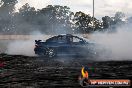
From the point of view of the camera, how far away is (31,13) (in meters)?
112

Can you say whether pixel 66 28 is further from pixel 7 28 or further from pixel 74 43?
pixel 74 43

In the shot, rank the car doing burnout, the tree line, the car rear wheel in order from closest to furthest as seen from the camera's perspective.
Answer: the car doing burnout → the car rear wheel → the tree line

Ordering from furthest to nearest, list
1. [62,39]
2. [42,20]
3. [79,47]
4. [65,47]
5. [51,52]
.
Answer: [42,20] < [62,39] < [51,52] < [65,47] < [79,47]

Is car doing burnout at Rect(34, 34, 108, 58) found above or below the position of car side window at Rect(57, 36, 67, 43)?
below

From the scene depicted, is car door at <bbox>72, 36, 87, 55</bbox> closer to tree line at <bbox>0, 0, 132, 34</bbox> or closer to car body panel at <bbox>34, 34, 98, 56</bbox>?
car body panel at <bbox>34, 34, 98, 56</bbox>

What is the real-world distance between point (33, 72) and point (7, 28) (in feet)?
281

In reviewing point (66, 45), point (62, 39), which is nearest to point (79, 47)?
point (66, 45)

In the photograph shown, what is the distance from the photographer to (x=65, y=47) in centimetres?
2309

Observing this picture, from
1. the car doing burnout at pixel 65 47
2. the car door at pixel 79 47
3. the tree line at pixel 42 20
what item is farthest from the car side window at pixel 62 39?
the tree line at pixel 42 20

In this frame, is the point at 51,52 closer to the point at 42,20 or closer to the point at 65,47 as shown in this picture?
the point at 65,47

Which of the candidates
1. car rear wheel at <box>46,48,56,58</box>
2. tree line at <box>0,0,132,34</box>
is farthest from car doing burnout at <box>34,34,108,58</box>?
tree line at <box>0,0,132,34</box>

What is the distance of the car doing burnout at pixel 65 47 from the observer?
2278 cm

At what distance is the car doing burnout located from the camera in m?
22.8

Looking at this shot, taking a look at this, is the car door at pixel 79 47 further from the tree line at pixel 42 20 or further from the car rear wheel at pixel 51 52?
the tree line at pixel 42 20
